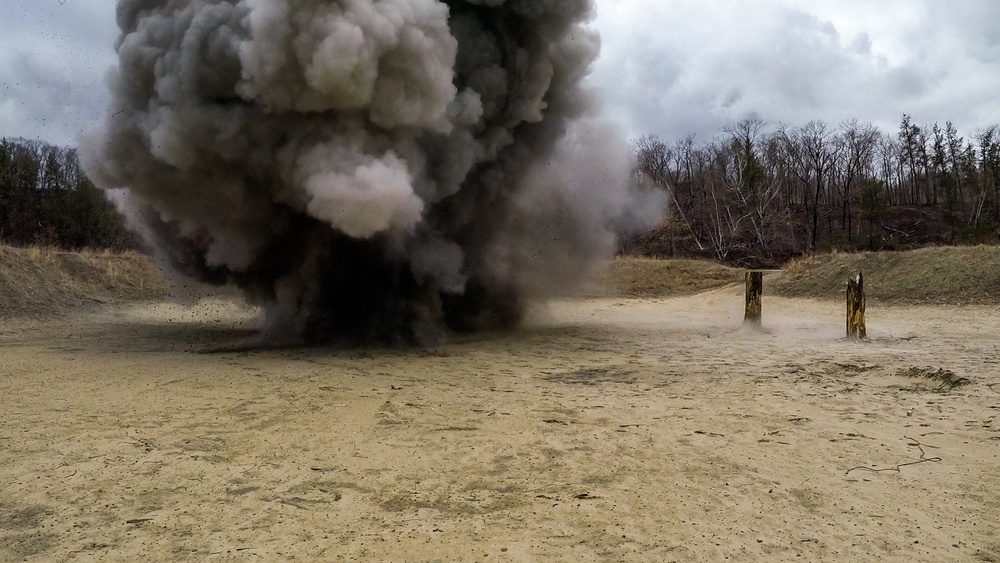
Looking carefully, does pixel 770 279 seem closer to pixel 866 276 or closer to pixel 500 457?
pixel 866 276

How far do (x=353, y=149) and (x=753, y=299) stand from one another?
10196 mm

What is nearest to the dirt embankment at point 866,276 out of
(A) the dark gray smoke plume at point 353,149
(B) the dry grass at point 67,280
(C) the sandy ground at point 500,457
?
(C) the sandy ground at point 500,457

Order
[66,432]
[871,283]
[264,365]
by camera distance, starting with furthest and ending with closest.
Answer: [871,283]
[264,365]
[66,432]

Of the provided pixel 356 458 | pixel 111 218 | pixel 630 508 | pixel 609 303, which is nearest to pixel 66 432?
pixel 356 458

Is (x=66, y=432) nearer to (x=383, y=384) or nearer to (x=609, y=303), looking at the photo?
(x=383, y=384)

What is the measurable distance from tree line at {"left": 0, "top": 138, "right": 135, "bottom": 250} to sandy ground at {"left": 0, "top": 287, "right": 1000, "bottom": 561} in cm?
2629

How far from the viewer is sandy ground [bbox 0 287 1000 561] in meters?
3.73

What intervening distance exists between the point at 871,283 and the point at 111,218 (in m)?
34.2

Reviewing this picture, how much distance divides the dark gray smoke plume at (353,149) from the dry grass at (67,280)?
20.6ft

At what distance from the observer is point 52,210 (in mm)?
32688

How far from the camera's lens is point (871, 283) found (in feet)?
75.2

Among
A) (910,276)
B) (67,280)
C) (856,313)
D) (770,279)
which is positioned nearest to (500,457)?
(856,313)

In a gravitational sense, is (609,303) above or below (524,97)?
below

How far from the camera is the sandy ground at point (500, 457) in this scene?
12.2 ft
